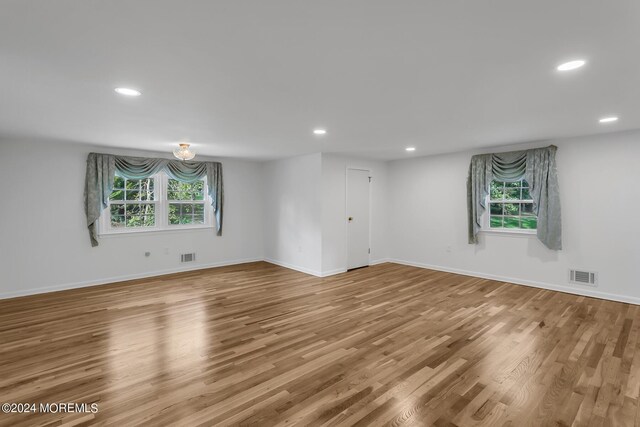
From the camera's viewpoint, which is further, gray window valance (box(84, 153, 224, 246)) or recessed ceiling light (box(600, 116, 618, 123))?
gray window valance (box(84, 153, 224, 246))

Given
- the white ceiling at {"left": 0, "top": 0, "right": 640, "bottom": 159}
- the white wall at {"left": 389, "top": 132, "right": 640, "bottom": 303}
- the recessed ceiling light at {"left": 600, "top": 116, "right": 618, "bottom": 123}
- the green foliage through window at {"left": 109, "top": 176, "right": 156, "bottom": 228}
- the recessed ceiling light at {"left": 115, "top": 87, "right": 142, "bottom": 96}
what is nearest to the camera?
the white ceiling at {"left": 0, "top": 0, "right": 640, "bottom": 159}

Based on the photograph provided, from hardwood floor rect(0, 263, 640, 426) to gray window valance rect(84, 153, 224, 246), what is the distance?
4.66 ft

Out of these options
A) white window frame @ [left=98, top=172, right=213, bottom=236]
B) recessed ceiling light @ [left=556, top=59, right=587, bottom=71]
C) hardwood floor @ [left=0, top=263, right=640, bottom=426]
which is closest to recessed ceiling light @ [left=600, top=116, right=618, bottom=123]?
recessed ceiling light @ [left=556, top=59, right=587, bottom=71]

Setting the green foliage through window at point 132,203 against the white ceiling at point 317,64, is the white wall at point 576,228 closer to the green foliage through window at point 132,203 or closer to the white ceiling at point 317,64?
the white ceiling at point 317,64

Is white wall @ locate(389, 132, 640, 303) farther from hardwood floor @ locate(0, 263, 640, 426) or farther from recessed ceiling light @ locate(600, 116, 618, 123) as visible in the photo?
recessed ceiling light @ locate(600, 116, 618, 123)

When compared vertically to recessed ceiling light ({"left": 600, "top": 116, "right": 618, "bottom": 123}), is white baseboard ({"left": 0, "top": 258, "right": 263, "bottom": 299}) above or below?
below

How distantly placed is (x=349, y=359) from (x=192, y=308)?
2349mm

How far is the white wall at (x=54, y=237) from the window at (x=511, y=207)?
6.01 m

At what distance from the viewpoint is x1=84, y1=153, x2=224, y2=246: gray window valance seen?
5.09 metres

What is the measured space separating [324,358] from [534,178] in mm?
4315

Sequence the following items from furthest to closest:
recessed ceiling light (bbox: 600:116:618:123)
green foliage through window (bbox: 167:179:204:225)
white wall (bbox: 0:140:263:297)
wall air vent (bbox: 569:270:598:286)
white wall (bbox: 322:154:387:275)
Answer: green foliage through window (bbox: 167:179:204:225)
white wall (bbox: 322:154:387:275)
white wall (bbox: 0:140:263:297)
wall air vent (bbox: 569:270:598:286)
recessed ceiling light (bbox: 600:116:618:123)

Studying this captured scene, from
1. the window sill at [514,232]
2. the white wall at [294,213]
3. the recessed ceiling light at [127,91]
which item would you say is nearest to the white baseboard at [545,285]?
the window sill at [514,232]

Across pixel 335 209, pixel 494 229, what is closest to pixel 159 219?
pixel 335 209

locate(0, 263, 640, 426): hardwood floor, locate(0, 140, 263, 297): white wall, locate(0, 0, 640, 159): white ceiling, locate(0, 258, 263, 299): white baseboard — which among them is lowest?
locate(0, 263, 640, 426): hardwood floor
